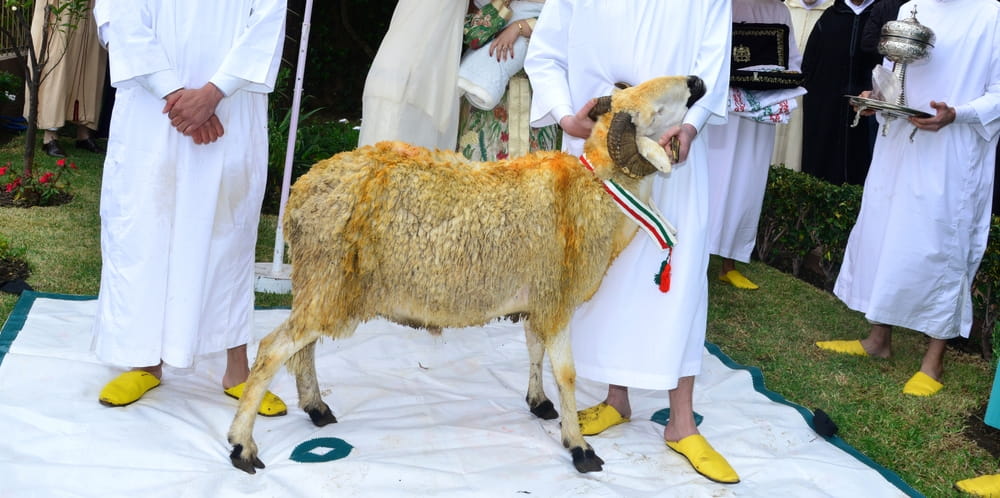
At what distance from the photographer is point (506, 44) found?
16.9 ft

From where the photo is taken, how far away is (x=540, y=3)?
5273 mm

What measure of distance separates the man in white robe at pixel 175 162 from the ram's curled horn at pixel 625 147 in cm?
146

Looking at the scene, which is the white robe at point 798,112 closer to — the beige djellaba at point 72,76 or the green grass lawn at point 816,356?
the green grass lawn at point 816,356

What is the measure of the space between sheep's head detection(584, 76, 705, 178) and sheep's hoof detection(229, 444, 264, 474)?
1810 mm

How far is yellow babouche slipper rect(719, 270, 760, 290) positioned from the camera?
282 inches

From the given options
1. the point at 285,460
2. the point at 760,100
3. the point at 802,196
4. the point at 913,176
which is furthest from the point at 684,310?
the point at 802,196

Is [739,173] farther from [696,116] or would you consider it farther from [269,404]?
[269,404]

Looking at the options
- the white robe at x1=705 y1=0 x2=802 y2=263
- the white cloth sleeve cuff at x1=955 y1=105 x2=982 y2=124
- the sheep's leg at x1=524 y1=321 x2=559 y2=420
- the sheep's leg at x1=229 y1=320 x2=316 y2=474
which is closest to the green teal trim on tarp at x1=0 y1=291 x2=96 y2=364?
the sheep's leg at x1=229 y1=320 x2=316 y2=474

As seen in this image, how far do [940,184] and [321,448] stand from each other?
3.59 m

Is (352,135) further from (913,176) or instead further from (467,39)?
(913,176)

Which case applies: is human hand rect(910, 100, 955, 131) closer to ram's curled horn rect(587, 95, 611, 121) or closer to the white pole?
ram's curled horn rect(587, 95, 611, 121)

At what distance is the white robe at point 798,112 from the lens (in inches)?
361


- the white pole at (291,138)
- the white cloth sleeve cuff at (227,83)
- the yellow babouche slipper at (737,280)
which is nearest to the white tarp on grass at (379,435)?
the white pole at (291,138)

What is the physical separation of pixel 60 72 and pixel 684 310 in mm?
7543
